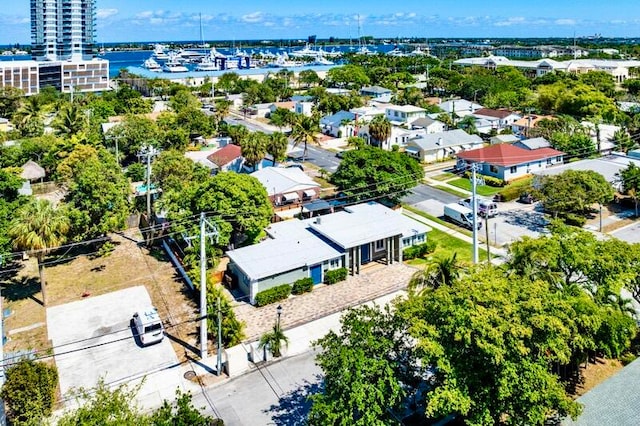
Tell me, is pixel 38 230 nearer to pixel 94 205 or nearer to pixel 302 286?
pixel 94 205

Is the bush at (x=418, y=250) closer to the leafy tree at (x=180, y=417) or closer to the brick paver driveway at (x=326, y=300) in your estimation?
the brick paver driveway at (x=326, y=300)

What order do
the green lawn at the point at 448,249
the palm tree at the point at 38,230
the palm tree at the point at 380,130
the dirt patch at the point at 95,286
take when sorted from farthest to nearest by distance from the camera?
the palm tree at the point at 380,130 < the green lawn at the point at 448,249 < the palm tree at the point at 38,230 < the dirt patch at the point at 95,286

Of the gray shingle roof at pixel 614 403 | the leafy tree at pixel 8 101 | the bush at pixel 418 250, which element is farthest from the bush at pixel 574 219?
the leafy tree at pixel 8 101

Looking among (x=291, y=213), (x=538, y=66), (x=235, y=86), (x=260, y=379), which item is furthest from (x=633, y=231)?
(x=538, y=66)

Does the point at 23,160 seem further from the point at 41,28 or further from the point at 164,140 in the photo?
the point at 41,28

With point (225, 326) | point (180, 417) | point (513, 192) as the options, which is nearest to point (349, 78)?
point (513, 192)

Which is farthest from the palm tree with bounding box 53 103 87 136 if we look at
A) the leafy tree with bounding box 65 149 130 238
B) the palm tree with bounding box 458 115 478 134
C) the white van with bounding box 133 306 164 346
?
the palm tree with bounding box 458 115 478 134

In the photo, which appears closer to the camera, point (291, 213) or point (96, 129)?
Result: point (291, 213)
